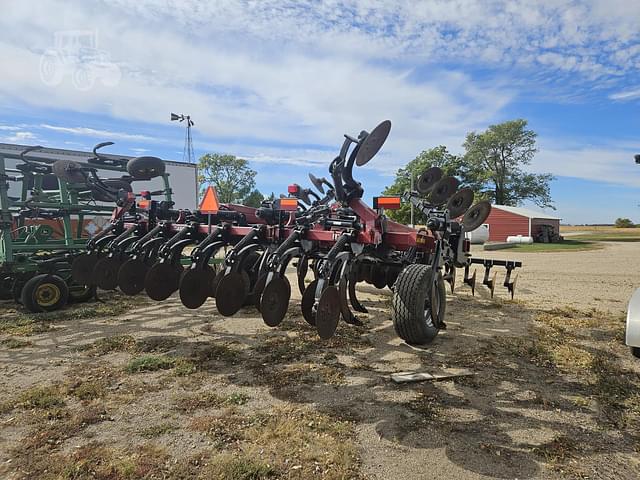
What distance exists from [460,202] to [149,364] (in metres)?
4.74

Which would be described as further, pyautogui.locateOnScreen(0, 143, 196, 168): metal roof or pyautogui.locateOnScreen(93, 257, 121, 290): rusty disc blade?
pyautogui.locateOnScreen(0, 143, 196, 168): metal roof

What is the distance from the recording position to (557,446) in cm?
295

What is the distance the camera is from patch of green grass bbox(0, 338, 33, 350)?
5.00 meters

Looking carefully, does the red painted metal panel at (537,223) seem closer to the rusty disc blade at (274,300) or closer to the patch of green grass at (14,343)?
the rusty disc blade at (274,300)

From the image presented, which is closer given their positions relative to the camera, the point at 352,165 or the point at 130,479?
the point at 130,479

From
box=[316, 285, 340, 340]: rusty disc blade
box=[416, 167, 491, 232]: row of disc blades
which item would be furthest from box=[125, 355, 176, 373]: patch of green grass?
box=[416, 167, 491, 232]: row of disc blades

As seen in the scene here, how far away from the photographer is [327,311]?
145 inches

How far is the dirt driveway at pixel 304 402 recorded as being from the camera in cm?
274

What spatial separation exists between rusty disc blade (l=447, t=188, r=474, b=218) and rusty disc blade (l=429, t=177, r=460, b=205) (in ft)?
0.34

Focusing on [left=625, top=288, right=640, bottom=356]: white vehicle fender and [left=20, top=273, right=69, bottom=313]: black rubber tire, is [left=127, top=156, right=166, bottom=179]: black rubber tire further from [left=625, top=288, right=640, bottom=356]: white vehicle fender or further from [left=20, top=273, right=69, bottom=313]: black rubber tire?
[left=625, top=288, right=640, bottom=356]: white vehicle fender

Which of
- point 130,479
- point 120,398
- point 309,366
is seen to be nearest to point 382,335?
point 309,366

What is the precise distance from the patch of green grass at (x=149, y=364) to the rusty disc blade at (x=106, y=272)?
5.17 ft

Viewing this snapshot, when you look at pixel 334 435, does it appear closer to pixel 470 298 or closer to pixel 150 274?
pixel 150 274

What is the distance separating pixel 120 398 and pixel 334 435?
1.79m
